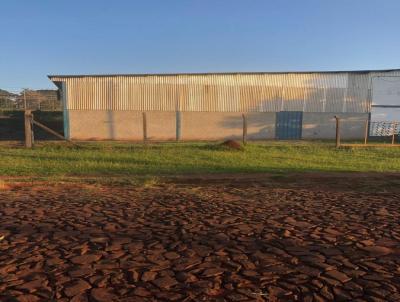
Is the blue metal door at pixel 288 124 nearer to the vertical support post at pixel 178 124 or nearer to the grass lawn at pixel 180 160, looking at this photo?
the vertical support post at pixel 178 124

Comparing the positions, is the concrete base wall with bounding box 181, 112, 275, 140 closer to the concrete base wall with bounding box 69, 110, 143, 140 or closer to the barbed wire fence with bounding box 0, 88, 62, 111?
the concrete base wall with bounding box 69, 110, 143, 140

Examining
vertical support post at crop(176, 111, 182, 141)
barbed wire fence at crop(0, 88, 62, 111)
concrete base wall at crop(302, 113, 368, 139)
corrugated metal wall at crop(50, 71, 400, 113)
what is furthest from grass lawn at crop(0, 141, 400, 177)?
barbed wire fence at crop(0, 88, 62, 111)

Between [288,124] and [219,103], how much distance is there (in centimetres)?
484

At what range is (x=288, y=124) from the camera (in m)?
26.6

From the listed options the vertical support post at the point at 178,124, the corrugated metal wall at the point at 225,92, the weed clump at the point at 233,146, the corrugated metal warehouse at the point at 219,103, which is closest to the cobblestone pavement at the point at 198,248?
the weed clump at the point at 233,146

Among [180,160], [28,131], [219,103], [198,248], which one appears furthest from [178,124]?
[198,248]

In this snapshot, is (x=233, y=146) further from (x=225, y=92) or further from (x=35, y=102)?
(x=35, y=102)

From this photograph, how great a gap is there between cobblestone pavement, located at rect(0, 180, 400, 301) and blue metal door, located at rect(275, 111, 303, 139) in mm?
19128

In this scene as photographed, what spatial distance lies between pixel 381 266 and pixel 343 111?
80.3 feet

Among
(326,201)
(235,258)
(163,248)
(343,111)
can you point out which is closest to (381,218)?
(326,201)

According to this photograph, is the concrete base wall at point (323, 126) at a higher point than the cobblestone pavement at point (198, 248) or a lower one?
higher

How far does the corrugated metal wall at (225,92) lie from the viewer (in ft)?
79.7

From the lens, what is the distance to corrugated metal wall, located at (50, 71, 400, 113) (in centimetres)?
2428

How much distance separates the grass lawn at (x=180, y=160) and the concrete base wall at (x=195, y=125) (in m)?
7.34
